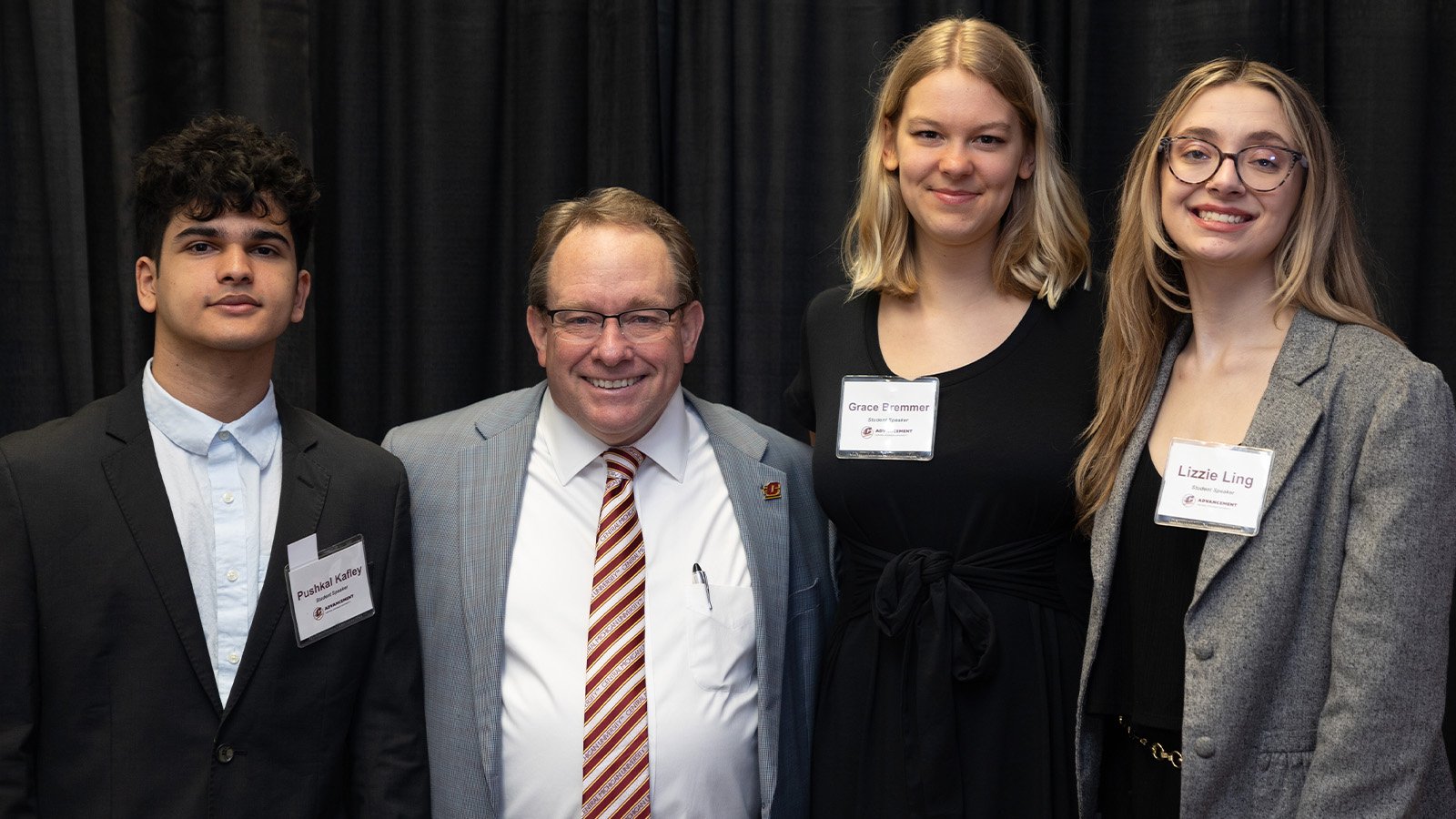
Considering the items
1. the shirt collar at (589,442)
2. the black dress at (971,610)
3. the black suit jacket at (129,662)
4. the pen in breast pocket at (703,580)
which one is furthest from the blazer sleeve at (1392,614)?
the black suit jacket at (129,662)

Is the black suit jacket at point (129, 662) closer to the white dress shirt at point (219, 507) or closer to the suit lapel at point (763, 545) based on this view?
the white dress shirt at point (219, 507)

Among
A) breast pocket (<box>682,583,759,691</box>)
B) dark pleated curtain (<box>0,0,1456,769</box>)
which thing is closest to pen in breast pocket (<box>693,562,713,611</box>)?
breast pocket (<box>682,583,759,691</box>)

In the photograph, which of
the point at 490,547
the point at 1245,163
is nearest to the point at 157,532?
the point at 490,547

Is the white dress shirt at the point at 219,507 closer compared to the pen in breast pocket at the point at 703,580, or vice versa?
the white dress shirt at the point at 219,507

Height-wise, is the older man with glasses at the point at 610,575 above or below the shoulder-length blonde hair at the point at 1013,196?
below

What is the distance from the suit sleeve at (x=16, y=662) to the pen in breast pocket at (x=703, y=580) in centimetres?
104

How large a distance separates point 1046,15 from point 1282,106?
4.04 ft

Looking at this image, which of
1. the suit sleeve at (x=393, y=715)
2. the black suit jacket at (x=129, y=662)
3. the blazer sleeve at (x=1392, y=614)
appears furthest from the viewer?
the suit sleeve at (x=393, y=715)

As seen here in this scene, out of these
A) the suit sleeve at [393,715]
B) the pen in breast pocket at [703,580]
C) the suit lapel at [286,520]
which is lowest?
the suit sleeve at [393,715]

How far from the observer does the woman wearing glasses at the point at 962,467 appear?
211 cm

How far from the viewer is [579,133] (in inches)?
123

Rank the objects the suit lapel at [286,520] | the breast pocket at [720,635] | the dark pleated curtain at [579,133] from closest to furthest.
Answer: the suit lapel at [286,520]
the breast pocket at [720,635]
the dark pleated curtain at [579,133]

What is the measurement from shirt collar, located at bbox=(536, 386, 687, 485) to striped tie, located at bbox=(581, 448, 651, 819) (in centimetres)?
11

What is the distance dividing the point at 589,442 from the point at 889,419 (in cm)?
56
